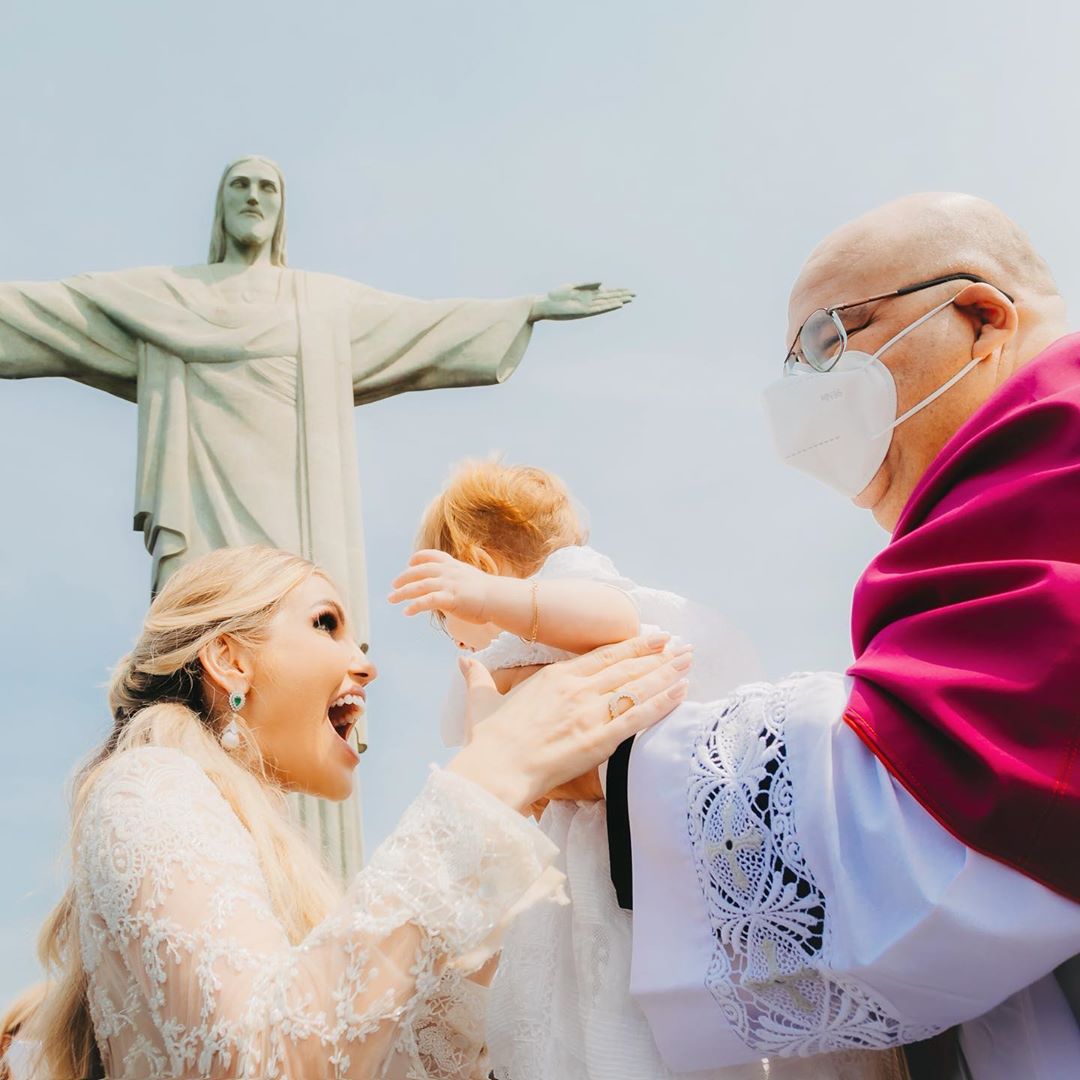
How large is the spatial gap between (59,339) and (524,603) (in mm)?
4341

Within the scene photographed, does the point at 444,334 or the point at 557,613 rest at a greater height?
the point at 557,613

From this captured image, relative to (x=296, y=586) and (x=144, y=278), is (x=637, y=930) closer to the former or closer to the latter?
(x=296, y=586)

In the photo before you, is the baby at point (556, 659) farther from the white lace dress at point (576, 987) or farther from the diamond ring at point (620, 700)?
the diamond ring at point (620, 700)

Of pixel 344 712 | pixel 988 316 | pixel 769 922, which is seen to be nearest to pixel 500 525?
pixel 344 712

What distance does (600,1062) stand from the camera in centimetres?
172

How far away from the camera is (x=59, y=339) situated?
19.0 feet

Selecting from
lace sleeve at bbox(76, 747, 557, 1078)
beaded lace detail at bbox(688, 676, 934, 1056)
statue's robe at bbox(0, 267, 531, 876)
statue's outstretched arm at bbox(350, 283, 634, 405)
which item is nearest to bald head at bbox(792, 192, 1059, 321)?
beaded lace detail at bbox(688, 676, 934, 1056)

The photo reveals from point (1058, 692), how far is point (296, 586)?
1.48 metres

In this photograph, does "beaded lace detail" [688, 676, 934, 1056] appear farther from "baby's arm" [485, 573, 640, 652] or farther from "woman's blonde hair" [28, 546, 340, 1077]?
"woman's blonde hair" [28, 546, 340, 1077]

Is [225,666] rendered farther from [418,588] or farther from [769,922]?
[769,922]

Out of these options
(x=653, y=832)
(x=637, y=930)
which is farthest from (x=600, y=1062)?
(x=653, y=832)

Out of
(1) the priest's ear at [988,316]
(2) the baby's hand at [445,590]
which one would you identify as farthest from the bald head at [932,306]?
(2) the baby's hand at [445,590]

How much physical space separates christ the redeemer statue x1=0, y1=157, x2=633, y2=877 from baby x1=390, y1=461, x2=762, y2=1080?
9.29ft

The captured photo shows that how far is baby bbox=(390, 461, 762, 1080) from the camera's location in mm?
1776
